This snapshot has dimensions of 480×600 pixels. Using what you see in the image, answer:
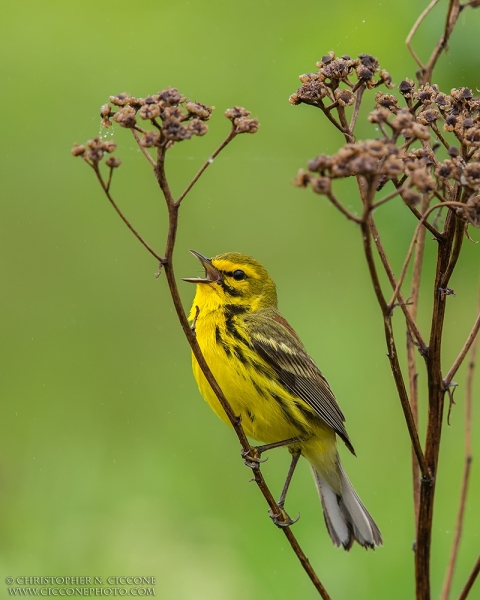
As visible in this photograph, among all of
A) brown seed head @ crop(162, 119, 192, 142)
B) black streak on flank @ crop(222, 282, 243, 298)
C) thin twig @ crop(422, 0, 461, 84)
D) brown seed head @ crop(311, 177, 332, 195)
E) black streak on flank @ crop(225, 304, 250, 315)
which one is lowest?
black streak on flank @ crop(225, 304, 250, 315)

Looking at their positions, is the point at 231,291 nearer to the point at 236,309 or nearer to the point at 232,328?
the point at 236,309

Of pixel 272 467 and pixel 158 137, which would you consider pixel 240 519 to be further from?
pixel 158 137

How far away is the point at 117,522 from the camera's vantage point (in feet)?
16.8

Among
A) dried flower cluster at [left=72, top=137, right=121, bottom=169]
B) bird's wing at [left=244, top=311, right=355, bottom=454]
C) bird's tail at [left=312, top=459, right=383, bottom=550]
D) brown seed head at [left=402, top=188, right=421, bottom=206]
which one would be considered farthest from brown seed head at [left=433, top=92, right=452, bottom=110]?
bird's tail at [left=312, top=459, right=383, bottom=550]

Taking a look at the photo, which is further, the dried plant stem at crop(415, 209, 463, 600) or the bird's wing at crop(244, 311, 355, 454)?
the bird's wing at crop(244, 311, 355, 454)

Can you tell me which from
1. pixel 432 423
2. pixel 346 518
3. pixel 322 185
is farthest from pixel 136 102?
pixel 346 518

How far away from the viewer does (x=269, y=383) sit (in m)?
4.65

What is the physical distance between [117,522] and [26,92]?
5.63 metres

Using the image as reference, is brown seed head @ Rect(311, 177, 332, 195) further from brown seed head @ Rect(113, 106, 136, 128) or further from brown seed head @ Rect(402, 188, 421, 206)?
brown seed head @ Rect(113, 106, 136, 128)

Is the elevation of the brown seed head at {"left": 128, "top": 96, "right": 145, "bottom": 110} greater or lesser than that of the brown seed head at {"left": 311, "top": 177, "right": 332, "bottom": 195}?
greater

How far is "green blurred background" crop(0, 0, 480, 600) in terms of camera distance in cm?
489

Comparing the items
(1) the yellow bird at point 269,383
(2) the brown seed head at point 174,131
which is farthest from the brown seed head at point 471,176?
(1) the yellow bird at point 269,383

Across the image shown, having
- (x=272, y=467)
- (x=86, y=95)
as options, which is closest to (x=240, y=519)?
(x=272, y=467)

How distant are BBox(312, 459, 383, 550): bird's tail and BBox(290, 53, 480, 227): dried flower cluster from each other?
82.4 inches
